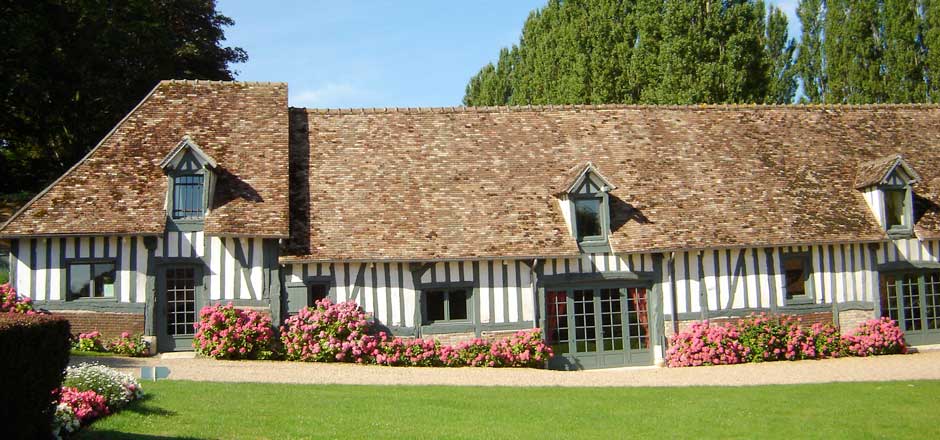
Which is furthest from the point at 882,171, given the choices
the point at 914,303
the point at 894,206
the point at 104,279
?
the point at 104,279

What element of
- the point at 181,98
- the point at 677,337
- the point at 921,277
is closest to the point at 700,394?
the point at 677,337

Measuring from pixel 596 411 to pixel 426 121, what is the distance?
33.2 ft

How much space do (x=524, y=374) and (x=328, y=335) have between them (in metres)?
3.87

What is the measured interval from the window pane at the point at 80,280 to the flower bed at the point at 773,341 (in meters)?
11.9

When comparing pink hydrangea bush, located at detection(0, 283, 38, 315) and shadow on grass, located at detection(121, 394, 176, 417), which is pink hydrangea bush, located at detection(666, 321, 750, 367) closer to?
shadow on grass, located at detection(121, 394, 176, 417)

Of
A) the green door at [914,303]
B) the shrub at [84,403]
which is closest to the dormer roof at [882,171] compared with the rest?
the green door at [914,303]

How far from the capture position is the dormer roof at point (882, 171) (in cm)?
1792

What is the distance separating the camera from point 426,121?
19438 mm

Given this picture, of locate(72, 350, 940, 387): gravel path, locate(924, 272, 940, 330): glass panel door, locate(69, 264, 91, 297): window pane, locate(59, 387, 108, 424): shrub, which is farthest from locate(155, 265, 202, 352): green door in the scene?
locate(924, 272, 940, 330): glass panel door

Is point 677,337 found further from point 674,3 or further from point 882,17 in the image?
point 882,17

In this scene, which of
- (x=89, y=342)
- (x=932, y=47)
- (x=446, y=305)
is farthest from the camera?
(x=932, y=47)

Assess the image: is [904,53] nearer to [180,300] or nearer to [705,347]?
[705,347]

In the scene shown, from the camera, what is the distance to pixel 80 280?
15633mm

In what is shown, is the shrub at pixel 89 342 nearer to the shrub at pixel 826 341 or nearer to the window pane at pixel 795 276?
the window pane at pixel 795 276
